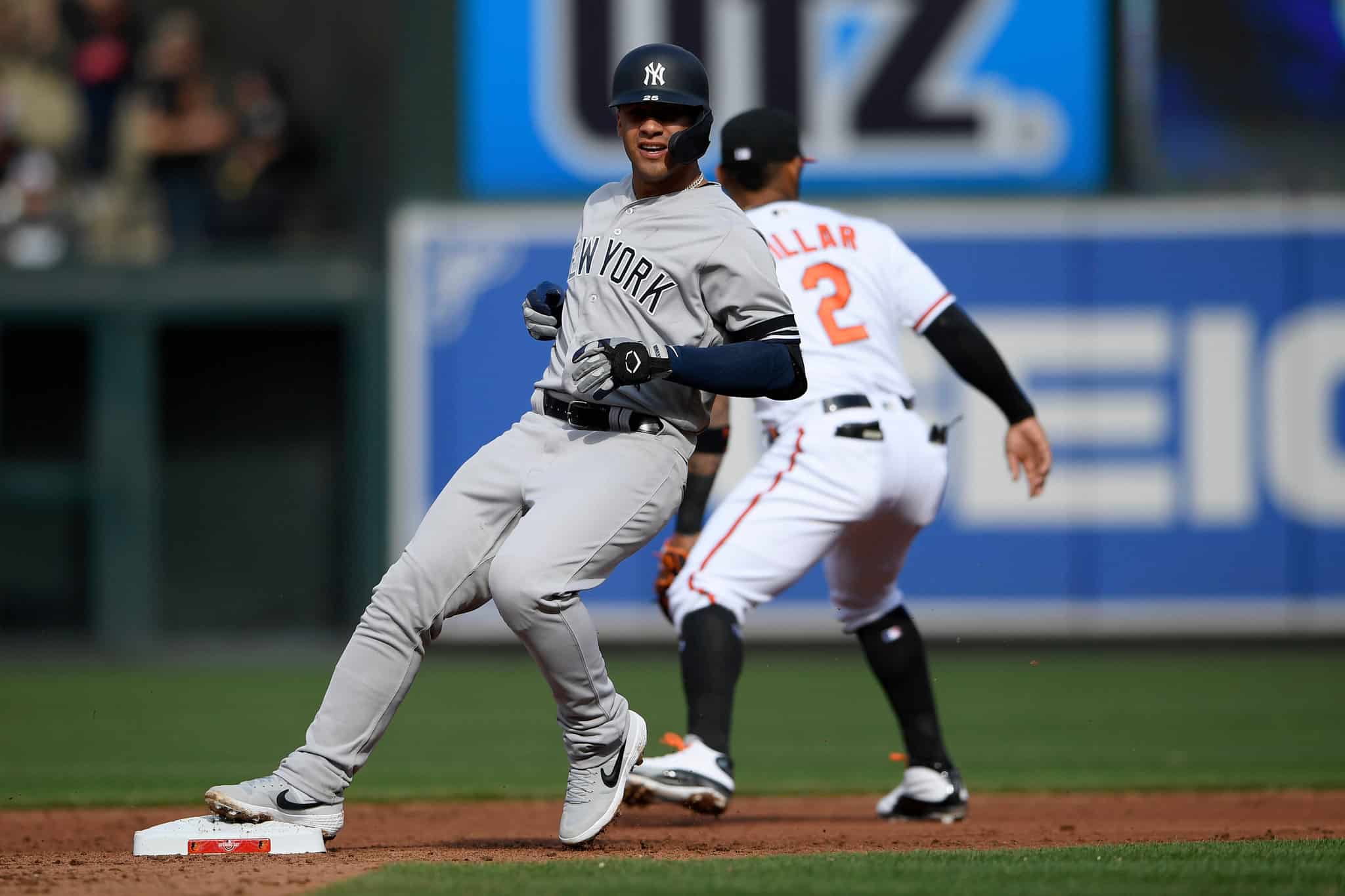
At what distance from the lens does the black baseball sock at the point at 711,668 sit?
4633mm

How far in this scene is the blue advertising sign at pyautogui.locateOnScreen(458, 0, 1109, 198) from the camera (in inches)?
422

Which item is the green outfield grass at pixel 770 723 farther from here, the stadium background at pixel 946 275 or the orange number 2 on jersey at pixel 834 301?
the orange number 2 on jersey at pixel 834 301

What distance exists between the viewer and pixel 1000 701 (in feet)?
28.3

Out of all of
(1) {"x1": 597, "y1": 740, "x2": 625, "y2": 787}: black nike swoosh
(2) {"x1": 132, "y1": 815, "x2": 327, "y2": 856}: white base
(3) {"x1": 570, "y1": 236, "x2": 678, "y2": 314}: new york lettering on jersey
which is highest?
(3) {"x1": 570, "y1": 236, "x2": 678, "y2": 314}: new york lettering on jersey

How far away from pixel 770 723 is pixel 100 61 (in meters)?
6.65

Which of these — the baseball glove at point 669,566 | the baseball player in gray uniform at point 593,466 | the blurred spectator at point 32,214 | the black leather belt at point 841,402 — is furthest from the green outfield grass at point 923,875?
the blurred spectator at point 32,214

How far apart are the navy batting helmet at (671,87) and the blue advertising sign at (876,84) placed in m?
6.70

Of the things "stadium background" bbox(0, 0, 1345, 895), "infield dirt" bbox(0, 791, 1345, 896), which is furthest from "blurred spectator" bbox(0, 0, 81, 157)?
"infield dirt" bbox(0, 791, 1345, 896)

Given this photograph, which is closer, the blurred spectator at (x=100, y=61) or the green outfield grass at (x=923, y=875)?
the green outfield grass at (x=923, y=875)

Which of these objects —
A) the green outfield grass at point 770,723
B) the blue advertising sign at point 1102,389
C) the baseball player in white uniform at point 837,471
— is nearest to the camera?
the baseball player in white uniform at point 837,471

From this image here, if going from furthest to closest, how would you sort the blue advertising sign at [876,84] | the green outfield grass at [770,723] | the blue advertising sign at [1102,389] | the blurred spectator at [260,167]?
the blurred spectator at [260,167] → the blue advertising sign at [876,84] → the blue advertising sign at [1102,389] → the green outfield grass at [770,723]

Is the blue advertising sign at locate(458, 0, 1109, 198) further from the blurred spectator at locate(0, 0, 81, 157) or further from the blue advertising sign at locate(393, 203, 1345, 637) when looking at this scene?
the blurred spectator at locate(0, 0, 81, 157)

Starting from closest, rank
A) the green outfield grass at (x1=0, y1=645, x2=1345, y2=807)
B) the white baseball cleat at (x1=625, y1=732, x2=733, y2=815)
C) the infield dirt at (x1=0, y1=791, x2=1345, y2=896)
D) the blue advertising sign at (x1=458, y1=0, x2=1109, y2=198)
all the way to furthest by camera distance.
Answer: the infield dirt at (x1=0, y1=791, x2=1345, y2=896) → the white baseball cleat at (x1=625, y1=732, x2=733, y2=815) → the green outfield grass at (x1=0, y1=645, x2=1345, y2=807) → the blue advertising sign at (x1=458, y1=0, x2=1109, y2=198)

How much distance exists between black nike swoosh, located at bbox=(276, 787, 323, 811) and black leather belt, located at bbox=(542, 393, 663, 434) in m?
0.97
